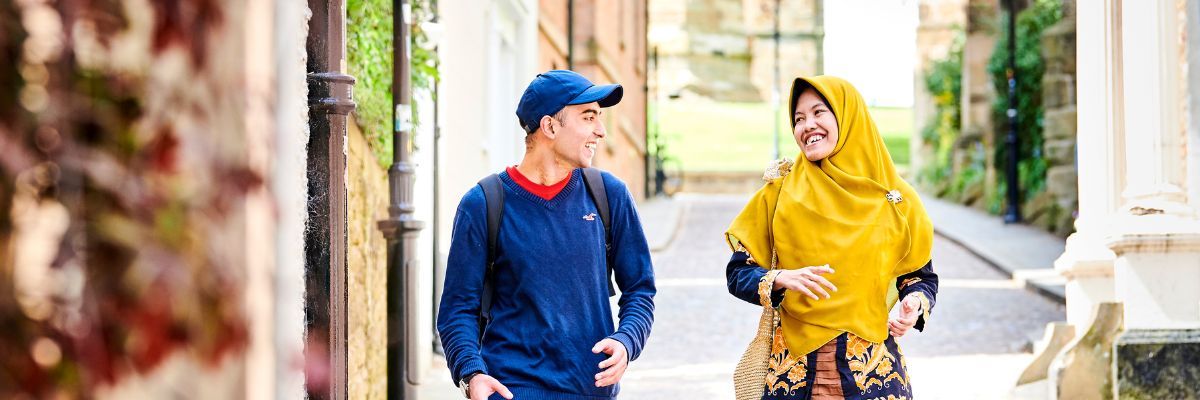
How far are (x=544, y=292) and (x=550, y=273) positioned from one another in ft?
0.16

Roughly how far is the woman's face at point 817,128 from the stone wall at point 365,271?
9.10 ft

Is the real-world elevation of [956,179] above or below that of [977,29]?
below

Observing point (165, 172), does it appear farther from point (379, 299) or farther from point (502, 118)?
point (502, 118)

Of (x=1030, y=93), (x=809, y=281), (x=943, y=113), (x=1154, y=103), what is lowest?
(x=809, y=281)

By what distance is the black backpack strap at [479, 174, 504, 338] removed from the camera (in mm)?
3947

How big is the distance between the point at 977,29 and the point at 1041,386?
21432 mm

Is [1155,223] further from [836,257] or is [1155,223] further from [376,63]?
[836,257]

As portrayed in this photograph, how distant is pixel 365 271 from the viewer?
7672 millimetres

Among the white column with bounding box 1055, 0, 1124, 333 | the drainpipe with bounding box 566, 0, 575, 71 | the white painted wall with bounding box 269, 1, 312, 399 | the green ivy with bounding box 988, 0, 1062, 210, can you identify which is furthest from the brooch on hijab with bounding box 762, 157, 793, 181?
the green ivy with bounding box 988, 0, 1062, 210

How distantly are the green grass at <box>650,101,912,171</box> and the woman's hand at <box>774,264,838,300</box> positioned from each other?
136 feet

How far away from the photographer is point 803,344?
162 inches

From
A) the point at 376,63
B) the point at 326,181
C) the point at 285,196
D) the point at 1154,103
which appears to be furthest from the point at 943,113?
the point at 285,196

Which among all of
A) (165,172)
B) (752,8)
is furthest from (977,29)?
(752,8)

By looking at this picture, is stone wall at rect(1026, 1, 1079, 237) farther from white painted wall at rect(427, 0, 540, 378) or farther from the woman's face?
the woman's face
